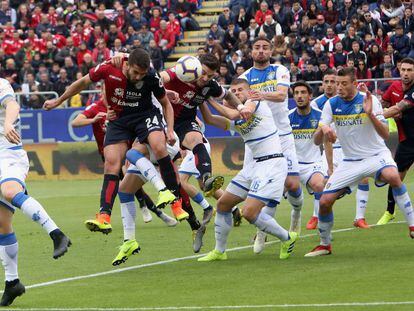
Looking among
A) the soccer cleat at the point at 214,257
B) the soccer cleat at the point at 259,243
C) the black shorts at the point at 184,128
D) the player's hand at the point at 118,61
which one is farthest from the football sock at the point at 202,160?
the player's hand at the point at 118,61

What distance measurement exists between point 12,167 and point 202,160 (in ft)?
14.6

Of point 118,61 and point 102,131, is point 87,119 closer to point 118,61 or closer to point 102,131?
point 102,131

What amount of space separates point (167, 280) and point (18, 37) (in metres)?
25.0

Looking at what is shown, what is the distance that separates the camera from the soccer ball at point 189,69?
13.2m

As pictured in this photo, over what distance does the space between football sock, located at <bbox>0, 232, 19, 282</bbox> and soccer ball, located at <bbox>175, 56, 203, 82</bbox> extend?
3.89 m

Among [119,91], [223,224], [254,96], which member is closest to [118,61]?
[119,91]

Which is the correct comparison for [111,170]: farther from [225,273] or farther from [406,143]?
[406,143]

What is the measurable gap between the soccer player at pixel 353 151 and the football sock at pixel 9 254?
4.03 metres

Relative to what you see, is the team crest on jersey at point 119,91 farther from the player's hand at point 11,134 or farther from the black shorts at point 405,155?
the black shorts at point 405,155

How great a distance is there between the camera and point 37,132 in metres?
29.0

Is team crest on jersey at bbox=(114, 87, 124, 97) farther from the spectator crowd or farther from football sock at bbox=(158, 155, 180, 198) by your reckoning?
the spectator crowd

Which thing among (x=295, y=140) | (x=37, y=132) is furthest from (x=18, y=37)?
(x=295, y=140)

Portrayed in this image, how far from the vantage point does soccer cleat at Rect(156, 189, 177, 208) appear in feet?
38.8

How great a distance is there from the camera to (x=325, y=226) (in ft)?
41.5
